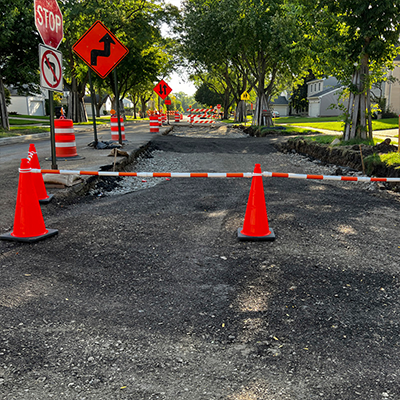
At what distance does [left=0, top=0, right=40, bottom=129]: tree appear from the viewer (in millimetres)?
20656

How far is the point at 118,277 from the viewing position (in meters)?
3.75

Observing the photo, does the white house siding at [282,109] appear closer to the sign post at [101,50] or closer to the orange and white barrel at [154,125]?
the orange and white barrel at [154,125]

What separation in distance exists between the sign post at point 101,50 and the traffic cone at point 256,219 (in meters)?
7.88

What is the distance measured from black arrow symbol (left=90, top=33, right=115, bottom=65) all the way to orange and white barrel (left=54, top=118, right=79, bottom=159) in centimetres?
211

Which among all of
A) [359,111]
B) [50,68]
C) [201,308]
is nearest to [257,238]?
[201,308]

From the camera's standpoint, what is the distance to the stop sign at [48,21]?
6700 mm

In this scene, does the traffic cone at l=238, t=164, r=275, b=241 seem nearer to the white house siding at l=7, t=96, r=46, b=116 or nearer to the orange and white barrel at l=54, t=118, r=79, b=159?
the orange and white barrel at l=54, t=118, r=79, b=159

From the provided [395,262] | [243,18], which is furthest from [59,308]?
[243,18]

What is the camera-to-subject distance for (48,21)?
6.98 m

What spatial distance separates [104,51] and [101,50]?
3.5 inches

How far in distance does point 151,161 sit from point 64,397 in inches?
412

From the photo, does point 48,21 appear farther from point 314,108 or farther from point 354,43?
point 314,108

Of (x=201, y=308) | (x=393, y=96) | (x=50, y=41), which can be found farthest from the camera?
(x=393, y=96)

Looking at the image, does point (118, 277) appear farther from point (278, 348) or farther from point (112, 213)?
point (112, 213)
